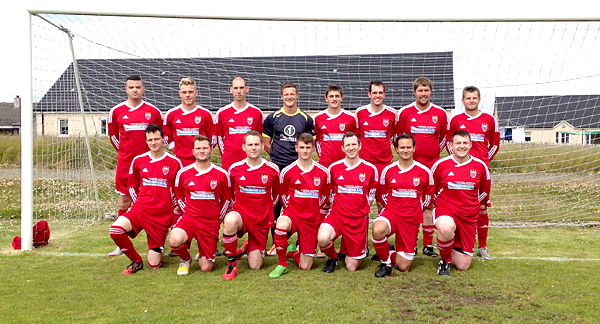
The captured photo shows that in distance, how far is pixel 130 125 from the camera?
4.85 metres

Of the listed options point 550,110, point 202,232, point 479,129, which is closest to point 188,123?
point 202,232

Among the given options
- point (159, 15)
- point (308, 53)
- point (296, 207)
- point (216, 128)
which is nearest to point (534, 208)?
point (308, 53)

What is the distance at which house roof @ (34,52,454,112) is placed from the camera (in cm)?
649

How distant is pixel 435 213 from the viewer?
4.16m

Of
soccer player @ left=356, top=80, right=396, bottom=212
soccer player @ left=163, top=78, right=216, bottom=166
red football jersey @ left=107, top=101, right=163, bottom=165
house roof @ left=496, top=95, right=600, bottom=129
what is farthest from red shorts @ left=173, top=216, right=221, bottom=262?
house roof @ left=496, top=95, right=600, bottom=129

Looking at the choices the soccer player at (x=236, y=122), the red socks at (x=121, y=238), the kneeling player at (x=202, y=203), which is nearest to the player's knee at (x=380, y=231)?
the kneeling player at (x=202, y=203)

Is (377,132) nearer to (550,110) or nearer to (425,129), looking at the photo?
(425,129)

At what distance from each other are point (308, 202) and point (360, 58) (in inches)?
125

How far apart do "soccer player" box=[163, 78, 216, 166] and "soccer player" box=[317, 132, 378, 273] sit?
1.60 meters

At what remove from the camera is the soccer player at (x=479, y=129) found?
462 cm

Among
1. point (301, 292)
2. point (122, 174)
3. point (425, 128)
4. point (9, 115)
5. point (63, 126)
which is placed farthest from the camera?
point (9, 115)

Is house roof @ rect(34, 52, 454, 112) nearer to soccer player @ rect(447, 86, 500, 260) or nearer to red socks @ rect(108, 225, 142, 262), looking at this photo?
soccer player @ rect(447, 86, 500, 260)

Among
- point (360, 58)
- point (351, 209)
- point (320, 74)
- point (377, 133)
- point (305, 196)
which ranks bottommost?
point (351, 209)

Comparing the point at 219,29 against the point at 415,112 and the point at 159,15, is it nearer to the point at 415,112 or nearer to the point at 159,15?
the point at 159,15
